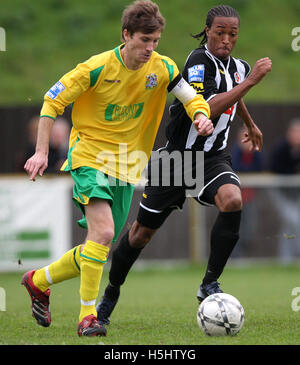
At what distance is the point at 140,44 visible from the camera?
19.7ft

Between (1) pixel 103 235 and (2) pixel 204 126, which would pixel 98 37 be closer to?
(2) pixel 204 126

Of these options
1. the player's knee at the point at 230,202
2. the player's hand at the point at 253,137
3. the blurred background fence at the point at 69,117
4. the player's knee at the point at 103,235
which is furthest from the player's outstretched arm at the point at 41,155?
the player's hand at the point at 253,137

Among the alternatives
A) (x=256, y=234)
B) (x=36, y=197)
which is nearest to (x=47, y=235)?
(x=36, y=197)

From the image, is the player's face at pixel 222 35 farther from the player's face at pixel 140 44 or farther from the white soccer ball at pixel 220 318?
the white soccer ball at pixel 220 318

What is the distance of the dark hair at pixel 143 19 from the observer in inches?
235

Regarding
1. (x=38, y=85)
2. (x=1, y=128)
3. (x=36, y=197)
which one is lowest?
(x=36, y=197)

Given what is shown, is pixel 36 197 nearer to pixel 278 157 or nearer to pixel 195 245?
pixel 195 245

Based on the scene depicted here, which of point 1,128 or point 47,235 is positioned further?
point 1,128

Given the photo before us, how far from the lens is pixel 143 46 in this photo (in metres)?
6.02

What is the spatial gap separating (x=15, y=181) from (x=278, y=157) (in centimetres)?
424

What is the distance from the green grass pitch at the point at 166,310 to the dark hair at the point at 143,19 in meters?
2.25

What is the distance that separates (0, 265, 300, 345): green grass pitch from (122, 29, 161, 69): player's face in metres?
2.06

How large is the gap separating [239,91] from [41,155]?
1636mm

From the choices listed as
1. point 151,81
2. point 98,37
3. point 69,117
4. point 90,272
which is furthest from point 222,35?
point 98,37
